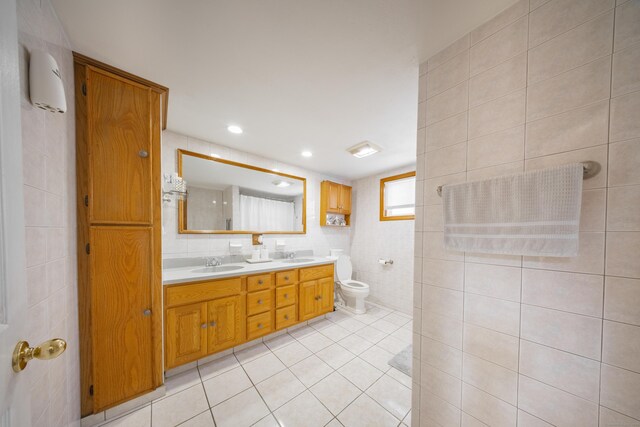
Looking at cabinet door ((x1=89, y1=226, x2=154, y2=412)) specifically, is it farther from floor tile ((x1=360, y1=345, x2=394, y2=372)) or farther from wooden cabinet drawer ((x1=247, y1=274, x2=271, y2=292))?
floor tile ((x1=360, y1=345, x2=394, y2=372))

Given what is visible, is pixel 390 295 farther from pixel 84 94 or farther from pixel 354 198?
pixel 84 94

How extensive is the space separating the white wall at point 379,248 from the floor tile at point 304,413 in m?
1.94

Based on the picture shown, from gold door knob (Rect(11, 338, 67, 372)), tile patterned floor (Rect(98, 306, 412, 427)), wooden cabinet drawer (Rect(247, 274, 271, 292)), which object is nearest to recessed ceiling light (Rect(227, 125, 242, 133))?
wooden cabinet drawer (Rect(247, 274, 271, 292))

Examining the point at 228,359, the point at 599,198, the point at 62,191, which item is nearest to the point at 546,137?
the point at 599,198

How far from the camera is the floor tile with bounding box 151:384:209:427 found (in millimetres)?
1280

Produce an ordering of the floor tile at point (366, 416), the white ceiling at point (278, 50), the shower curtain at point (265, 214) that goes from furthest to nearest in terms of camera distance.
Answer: the shower curtain at point (265, 214)
the floor tile at point (366, 416)
the white ceiling at point (278, 50)

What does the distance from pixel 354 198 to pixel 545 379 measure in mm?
3068

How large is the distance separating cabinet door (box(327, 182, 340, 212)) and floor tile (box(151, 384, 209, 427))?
255cm

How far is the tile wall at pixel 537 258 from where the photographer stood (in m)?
0.65

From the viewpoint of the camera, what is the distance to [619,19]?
664mm

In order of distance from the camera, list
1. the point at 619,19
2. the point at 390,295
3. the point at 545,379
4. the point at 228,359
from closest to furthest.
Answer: the point at 619,19
the point at 545,379
the point at 228,359
the point at 390,295

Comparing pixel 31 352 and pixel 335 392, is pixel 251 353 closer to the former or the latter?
pixel 335 392

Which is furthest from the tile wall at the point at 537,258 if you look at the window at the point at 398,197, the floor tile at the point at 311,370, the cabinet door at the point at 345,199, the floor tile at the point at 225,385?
the cabinet door at the point at 345,199

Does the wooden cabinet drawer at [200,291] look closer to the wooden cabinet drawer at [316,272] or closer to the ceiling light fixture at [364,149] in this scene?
the wooden cabinet drawer at [316,272]
